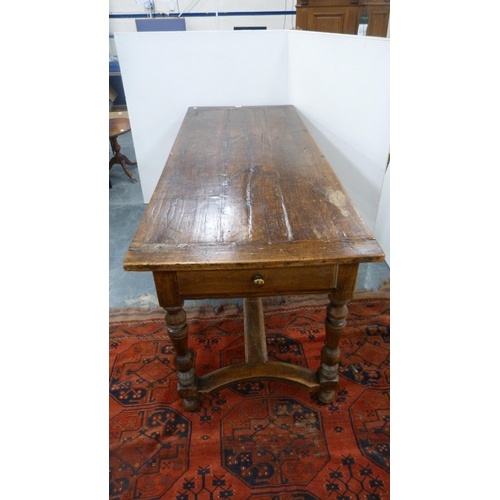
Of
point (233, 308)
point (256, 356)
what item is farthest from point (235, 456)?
point (233, 308)

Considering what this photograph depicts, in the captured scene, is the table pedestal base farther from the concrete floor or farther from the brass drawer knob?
the concrete floor

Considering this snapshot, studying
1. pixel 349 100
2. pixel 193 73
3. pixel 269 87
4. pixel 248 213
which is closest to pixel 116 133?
pixel 193 73

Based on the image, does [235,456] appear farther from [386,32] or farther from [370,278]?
[386,32]

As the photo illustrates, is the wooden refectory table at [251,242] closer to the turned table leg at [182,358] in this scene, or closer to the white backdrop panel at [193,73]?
the turned table leg at [182,358]

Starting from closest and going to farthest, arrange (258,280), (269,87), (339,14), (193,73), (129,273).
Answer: (258,280), (129,273), (193,73), (269,87), (339,14)

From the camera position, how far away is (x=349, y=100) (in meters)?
1.74

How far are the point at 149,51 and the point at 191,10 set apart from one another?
4.15 m

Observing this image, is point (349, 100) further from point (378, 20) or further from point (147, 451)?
point (378, 20)

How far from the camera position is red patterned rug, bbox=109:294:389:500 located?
1114 mm

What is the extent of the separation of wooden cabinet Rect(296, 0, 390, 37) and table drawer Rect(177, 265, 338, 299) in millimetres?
3508

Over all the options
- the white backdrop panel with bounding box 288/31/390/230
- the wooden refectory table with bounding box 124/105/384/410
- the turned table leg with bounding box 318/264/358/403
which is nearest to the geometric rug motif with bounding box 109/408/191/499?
the wooden refectory table with bounding box 124/105/384/410

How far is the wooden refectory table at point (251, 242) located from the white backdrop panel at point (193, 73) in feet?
3.22

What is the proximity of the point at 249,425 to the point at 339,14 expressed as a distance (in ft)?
12.9

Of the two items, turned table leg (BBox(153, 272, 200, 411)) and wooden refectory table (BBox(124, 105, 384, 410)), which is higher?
wooden refectory table (BBox(124, 105, 384, 410))
